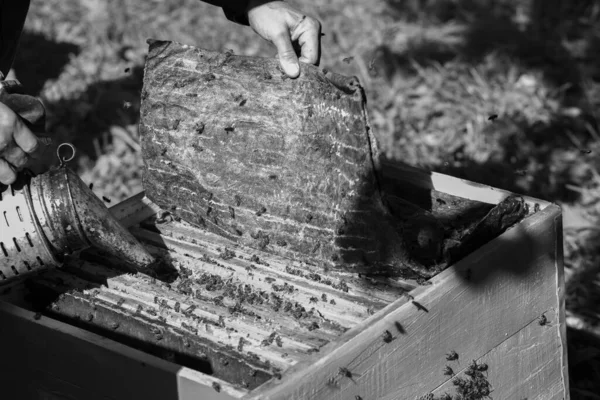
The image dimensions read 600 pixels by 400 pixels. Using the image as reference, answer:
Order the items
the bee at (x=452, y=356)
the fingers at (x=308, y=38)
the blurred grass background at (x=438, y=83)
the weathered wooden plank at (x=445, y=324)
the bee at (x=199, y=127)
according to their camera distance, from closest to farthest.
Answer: the weathered wooden plank at (x=445, y=324) → the bee at (x=452, y=356) → the bee at (x=199, y=127) → the fingers at (x=308, y=38) → the blurred grass background at (x=438, y=83)

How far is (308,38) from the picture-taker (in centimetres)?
303

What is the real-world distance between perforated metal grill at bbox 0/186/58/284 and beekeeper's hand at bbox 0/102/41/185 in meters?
0.05

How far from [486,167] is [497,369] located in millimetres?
2024

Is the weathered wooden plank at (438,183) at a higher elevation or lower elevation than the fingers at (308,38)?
lower

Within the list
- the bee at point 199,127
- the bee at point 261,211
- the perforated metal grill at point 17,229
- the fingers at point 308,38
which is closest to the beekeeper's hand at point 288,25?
the fingers at point 308,38

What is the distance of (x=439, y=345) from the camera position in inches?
101

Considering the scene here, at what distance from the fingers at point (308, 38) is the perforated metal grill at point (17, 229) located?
108 centimetres

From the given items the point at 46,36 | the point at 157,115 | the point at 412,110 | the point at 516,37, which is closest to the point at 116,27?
the point at 46,36

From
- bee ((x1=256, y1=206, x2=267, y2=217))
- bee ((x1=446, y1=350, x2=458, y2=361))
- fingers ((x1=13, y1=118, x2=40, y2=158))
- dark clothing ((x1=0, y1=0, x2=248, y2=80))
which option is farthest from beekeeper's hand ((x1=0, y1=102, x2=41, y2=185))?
bee ((x1=446, y1=350, x2=458, y2=361))

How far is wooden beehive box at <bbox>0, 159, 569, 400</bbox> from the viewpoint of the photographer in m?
2.35

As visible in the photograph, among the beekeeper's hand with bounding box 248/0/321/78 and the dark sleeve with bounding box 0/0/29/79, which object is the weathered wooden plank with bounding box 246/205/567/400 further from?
the dark sleeve with bounding box 0/0/29/79

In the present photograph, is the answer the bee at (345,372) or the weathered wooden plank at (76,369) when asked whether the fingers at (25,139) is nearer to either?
the weathered wooden plank at (76,369)

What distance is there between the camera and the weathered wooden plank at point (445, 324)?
7.48ft

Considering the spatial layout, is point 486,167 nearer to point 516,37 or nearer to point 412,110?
point 412,110
